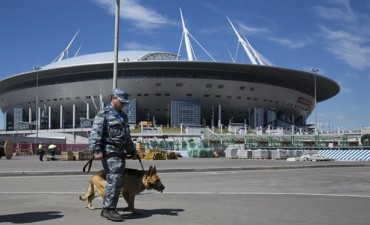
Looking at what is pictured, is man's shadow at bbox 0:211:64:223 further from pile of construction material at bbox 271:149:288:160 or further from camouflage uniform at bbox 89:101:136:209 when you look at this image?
pile of construction material at bbox 271:149:288:160

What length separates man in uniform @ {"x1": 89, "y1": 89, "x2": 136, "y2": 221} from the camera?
710 centimetres

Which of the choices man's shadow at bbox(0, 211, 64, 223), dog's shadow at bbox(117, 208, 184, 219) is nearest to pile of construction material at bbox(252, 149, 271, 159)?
dog's shadow at bbox(117, 208, 184, 219)

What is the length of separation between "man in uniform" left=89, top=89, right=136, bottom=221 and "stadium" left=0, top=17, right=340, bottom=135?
313ft

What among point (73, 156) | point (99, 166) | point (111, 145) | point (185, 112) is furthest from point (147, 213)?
point (185, 112)

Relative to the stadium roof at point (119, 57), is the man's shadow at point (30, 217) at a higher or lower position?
lower

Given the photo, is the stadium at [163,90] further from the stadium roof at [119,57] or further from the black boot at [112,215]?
the black boot at [112,215]

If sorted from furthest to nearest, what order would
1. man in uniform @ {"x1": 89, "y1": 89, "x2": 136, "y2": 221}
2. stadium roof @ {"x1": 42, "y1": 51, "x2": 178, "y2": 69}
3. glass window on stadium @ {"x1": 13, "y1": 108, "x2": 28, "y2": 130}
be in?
1. glass window on stadium @ {"x1": 13, "y1": 108, "x2": 28, "y2": 130}
2. stadium roof @ {"x1": 42, "y1": 51, "x2": 178, "y2": 69}
3. man in uniform @ {"x1": 89, "y1": 89, "x2": 136, "y2": 221}

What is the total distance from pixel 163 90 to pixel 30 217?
10244 centimetres

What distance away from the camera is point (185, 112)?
360ft

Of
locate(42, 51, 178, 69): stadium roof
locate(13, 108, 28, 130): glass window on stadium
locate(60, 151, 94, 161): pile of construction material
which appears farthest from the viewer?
locate(13, 108, 28, 130): glass window on stadium

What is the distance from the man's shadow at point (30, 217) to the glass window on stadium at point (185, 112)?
101826 millimetres

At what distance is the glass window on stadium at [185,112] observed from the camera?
109625 millimetres

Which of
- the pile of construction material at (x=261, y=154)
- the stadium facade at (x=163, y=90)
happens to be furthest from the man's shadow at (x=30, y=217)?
the stadium facade at (x=163, y=90)

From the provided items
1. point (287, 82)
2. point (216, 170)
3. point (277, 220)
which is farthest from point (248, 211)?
point (287, 82)
